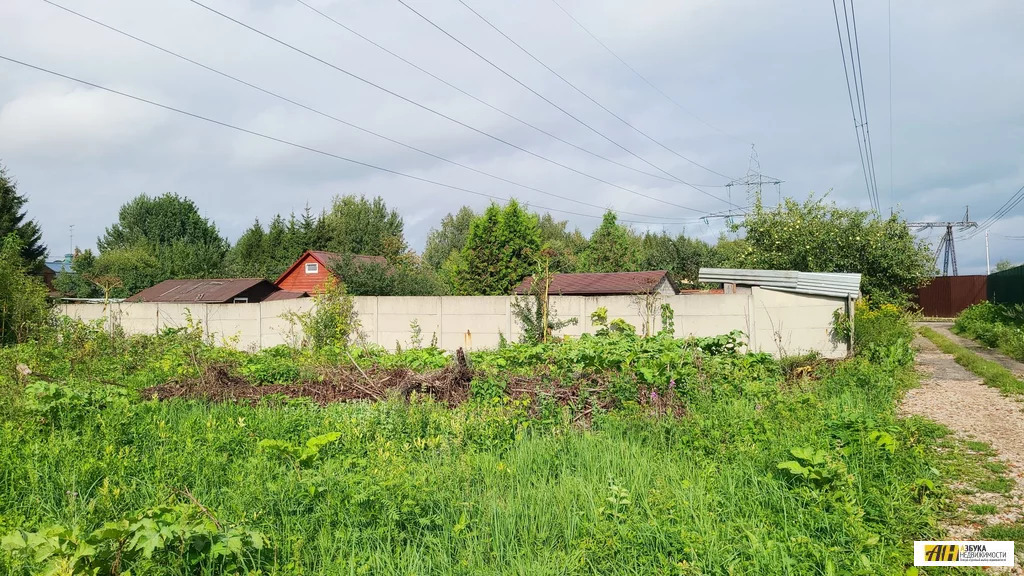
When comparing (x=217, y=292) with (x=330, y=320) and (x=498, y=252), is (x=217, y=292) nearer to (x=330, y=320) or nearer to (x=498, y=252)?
(x=498, y=252)

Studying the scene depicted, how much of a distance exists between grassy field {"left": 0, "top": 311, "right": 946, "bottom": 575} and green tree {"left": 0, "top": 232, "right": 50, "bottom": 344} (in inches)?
445

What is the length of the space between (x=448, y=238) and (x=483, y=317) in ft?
135

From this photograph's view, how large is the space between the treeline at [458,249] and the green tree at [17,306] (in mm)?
1666

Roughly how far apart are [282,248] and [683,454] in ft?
134

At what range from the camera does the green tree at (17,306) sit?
15.3 meters

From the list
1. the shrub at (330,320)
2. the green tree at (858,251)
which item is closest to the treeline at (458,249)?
the green tree at (858,251)

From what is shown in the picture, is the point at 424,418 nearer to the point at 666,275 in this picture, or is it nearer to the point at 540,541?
the point at 540,541

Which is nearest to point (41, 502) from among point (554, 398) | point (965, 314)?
point (554, 398)

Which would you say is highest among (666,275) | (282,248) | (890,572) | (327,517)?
(282,248)

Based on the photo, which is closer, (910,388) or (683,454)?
(683,454)

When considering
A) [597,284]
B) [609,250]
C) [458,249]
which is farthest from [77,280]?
[597,284]

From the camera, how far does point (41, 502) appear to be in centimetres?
365

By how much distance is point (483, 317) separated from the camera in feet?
48.4

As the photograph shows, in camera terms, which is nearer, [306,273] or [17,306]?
[17,306]
